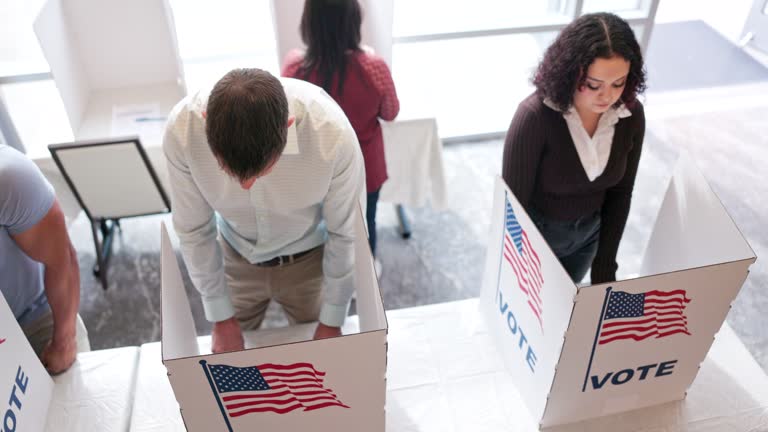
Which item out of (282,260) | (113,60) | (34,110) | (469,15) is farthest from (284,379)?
(469,15)

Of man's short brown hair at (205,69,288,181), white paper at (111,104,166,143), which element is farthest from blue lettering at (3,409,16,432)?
white paper at (111,104,166,143)

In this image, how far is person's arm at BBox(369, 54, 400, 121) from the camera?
185cm

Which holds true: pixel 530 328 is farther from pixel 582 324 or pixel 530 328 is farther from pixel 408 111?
pixel 408 111

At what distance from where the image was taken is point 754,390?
1226 mm

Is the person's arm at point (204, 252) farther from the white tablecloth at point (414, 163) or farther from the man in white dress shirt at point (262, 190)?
the white tablecloth at point (414, 163)

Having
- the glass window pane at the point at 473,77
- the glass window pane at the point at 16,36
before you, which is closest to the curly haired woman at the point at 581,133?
the glass window pane at the point at 473,77

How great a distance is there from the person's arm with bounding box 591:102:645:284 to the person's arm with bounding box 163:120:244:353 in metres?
0.93

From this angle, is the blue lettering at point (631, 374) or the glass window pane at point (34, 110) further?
the glass window pane at point (34, 110)

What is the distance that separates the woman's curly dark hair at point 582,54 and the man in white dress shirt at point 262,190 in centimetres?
44

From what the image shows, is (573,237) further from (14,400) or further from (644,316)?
(14,400)

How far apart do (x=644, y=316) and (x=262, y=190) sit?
2.47 ft

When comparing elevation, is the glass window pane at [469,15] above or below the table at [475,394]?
above

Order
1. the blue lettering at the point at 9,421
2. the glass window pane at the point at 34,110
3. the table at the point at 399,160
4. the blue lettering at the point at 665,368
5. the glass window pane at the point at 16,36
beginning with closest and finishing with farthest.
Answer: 1. the blue lettering at the point at 9,421
2. the blue lettering at the point at 665,368
3. the table at the point at 399,160
4. the glass window pane at the point at 34,110
5. the glass window pane at the point at 16,36

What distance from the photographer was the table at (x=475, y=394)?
1.18m
